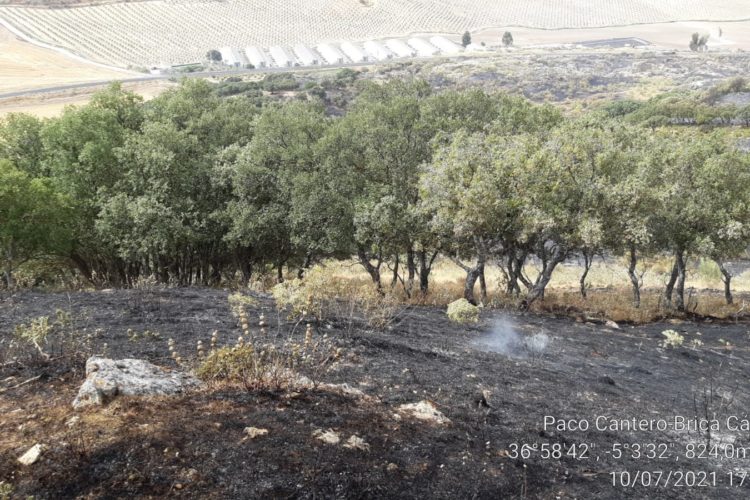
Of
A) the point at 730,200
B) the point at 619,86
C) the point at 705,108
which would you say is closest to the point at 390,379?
the point at 730,200

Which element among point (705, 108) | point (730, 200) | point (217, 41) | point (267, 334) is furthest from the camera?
point (217, 41)

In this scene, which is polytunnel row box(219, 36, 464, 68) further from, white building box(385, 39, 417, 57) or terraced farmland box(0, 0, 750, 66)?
terraced farmland box(0, 0, 750, 66)

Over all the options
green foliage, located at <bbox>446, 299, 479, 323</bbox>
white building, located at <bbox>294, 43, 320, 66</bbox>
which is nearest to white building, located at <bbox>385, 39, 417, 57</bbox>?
white building, located at <bbox>294, 43, 320, 66</bbox>

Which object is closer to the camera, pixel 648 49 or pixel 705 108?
pixel 705 108

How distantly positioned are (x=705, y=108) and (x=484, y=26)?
111m

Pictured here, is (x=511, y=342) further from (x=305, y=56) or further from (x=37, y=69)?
(x=305, y=56)

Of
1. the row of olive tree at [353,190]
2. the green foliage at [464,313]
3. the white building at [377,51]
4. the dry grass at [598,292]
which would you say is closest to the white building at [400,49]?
the white building at [377,51]

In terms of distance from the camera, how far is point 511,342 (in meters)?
12.8

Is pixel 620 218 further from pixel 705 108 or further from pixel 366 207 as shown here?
pixel 705 108

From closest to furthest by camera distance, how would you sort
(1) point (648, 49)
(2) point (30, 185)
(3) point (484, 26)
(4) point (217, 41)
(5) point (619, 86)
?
(2) point (30, 185)
(5) point (619, 86)
(1) point (648, 49)
(4) point (217, 41)
(3) point (484, 26)

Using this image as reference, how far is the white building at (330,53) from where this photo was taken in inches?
4527

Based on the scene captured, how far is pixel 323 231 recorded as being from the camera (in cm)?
1914

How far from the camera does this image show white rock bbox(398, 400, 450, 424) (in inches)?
273

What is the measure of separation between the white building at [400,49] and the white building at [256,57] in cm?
3078
